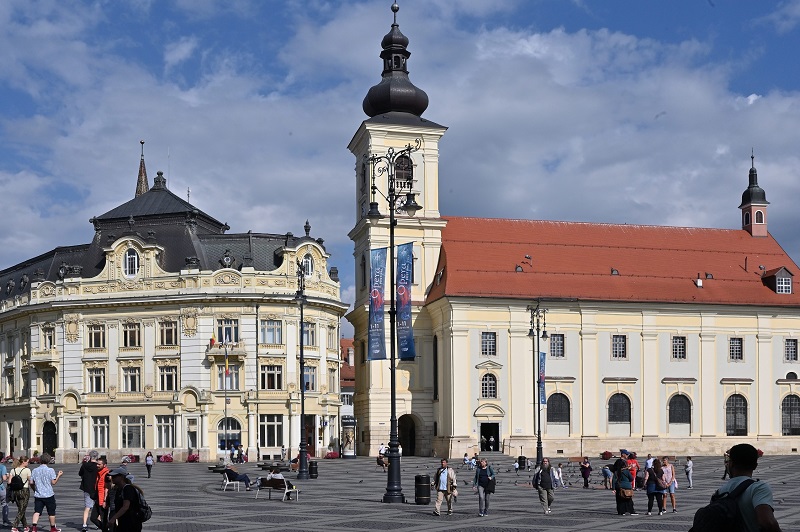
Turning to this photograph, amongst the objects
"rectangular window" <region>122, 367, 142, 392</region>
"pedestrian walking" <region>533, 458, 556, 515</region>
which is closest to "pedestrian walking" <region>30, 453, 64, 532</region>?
"pedestrian walking" <region>533, 458, 556, 515</region>

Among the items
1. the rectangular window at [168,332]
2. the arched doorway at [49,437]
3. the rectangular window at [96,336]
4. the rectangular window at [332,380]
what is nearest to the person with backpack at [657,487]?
the rectangular window at [168,332]

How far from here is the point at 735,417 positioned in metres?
75.4

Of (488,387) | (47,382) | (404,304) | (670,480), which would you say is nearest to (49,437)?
(47,382)

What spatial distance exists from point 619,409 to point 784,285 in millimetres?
15113

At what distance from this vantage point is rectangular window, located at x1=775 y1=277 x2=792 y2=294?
7788 cm

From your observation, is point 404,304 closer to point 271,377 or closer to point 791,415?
point 271,377

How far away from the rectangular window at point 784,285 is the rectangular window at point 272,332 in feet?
110

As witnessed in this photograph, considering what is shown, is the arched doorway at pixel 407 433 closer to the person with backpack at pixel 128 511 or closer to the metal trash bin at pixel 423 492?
the metal trash bin at pixel 423 492

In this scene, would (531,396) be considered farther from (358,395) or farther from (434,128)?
(434,128)

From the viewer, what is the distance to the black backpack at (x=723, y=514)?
8.02 meters

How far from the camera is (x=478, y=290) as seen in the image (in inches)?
2820

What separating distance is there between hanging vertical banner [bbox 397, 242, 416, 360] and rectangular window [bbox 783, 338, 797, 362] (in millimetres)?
49303

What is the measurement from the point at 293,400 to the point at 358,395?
6.80m

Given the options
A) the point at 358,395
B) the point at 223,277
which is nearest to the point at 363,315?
the point at 358,395
